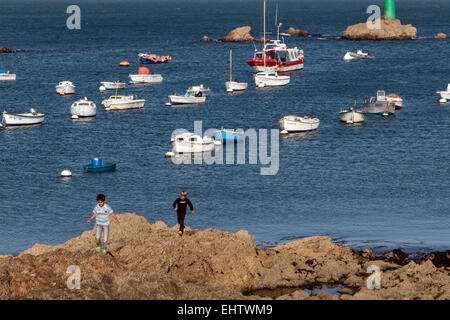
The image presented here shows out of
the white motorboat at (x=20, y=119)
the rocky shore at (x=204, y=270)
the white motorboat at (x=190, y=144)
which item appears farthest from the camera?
the white motorboat at (x=20, y=119)

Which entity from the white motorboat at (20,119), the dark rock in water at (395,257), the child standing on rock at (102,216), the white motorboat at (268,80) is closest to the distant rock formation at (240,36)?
the white motorboat at (268,80)

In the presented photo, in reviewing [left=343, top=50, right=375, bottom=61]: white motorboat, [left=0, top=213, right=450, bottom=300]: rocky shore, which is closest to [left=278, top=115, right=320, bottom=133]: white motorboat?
[left=0, top=213, right=450, bottom=300]: rocky shore

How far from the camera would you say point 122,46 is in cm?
16762

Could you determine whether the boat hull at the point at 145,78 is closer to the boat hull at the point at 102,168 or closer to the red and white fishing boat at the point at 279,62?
the red and white fishing boat at the point at 279,62

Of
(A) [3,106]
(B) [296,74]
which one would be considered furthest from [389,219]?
(B) [296,74]

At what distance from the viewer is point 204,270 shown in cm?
3222

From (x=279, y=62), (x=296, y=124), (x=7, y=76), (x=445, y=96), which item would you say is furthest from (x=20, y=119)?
(x=279, y=62)

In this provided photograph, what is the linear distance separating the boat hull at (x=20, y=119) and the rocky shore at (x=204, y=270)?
1823 inches

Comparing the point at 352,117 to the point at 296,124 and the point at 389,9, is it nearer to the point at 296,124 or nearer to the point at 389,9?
the point at 296,124

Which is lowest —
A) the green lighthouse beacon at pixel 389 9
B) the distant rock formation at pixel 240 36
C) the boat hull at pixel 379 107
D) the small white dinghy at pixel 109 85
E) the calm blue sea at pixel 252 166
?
the calm blue sea at pixel 252 166

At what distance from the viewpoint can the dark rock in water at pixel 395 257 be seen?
3747cm

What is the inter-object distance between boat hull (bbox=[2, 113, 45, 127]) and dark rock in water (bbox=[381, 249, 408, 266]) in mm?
50329

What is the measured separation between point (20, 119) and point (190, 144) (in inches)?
872

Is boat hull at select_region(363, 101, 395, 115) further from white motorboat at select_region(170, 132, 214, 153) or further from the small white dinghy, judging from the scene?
the small white dinghy
